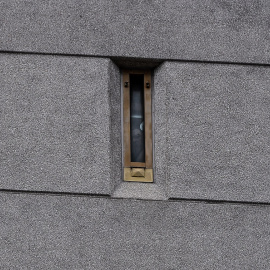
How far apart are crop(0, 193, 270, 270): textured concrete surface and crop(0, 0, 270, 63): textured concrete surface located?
1.58 meters

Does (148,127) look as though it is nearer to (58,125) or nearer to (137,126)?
(137,126)

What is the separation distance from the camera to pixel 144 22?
7.30 metres

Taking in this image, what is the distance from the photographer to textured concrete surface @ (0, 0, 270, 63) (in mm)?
7262

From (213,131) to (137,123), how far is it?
0.83 m

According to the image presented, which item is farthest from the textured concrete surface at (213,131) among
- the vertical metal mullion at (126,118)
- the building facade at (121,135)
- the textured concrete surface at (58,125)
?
the textured concrete surface at (58,125)

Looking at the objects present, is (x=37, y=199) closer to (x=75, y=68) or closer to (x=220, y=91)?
(x=75, y=68)

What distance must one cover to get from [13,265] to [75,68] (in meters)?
2.09

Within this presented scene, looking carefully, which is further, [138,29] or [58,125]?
[138,29]

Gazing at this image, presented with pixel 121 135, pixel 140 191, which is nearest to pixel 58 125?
pixel 121 135

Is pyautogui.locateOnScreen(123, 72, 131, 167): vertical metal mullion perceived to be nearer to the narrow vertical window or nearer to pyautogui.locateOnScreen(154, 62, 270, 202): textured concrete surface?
the narrow vertical window

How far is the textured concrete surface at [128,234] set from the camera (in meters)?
6.88

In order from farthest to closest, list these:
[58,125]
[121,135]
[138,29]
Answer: [121,135], [138,29], [58,125]

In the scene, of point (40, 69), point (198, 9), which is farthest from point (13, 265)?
point (198, 9)

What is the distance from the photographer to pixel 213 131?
281 inches
